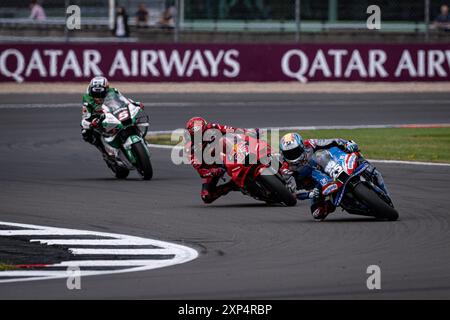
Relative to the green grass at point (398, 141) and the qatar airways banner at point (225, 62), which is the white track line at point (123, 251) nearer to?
the green grass at point (398, 141)

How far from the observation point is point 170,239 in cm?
1308

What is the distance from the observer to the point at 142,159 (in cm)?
1844

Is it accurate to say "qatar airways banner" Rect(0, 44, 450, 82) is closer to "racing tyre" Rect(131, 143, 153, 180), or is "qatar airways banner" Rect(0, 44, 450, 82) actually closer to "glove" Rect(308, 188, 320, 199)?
"racing tyre" Rect(131, 143, 153, 180)

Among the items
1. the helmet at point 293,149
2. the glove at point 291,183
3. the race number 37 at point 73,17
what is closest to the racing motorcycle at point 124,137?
the glove at point 291,183

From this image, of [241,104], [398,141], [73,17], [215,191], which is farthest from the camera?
[73,17]

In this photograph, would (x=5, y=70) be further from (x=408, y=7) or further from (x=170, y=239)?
(x=170, y=239)

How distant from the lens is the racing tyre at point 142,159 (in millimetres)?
18391

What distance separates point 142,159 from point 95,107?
51.9 inches

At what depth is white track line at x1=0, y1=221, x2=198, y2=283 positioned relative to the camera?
10977 millimetres

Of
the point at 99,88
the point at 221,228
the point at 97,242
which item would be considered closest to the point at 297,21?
the point at 99,88

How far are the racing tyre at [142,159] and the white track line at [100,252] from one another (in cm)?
431

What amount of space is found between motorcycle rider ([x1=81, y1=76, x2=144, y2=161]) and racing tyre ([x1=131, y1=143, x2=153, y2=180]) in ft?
2.58

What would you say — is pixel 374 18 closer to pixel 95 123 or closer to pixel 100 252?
pixel 95 123
